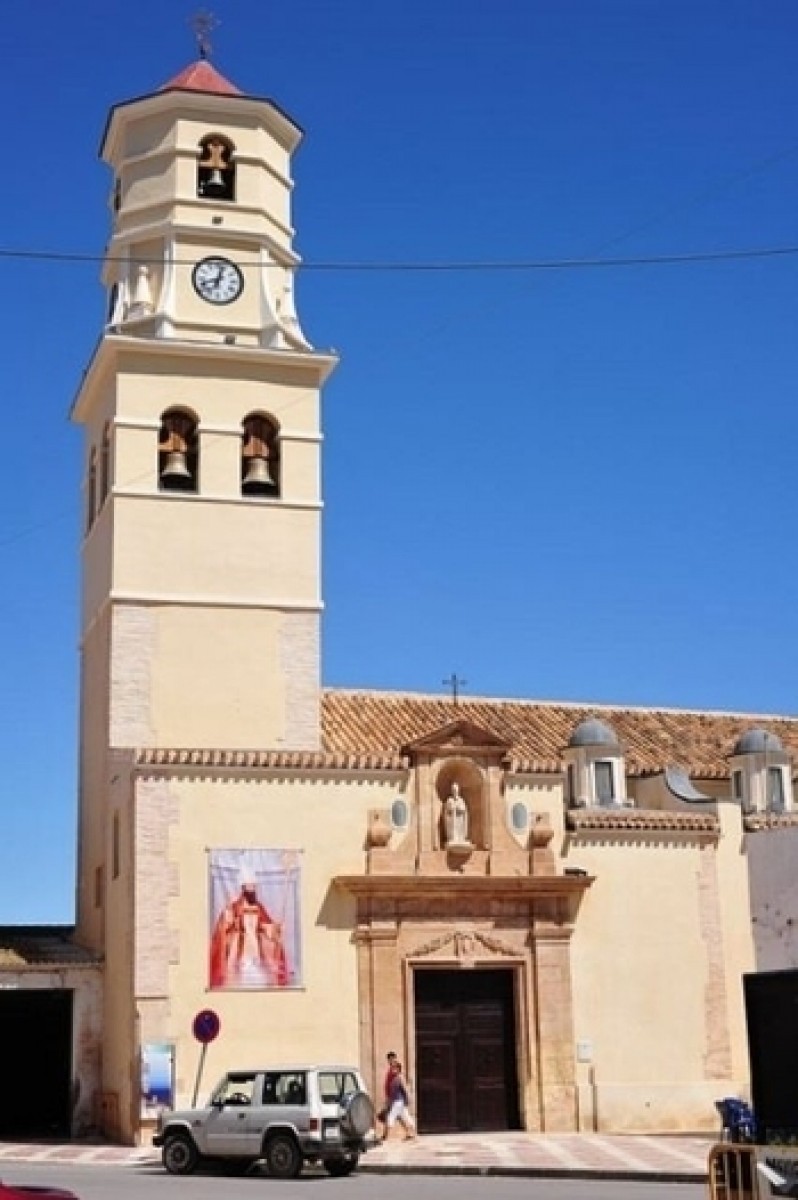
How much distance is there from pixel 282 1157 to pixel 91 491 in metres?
17.7

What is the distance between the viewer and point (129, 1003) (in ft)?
95.5

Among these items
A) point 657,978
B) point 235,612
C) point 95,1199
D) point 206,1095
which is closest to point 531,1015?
point 657,978

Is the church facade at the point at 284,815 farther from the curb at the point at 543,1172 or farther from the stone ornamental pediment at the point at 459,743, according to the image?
the curb at the point at 543,1172

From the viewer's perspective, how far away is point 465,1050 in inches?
1200

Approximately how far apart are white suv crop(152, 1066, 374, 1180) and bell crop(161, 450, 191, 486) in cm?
1390

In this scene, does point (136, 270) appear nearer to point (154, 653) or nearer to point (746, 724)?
point (154, 653)

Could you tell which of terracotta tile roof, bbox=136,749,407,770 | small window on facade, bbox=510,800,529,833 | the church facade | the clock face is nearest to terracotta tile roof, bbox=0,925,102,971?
the church facade

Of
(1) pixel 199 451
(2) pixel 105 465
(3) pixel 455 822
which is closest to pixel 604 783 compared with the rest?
(3) pixel 455 822

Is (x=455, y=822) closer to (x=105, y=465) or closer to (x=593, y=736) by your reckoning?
(x=593, y=736)

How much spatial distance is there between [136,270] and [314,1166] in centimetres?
1921

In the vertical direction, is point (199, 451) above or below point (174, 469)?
above

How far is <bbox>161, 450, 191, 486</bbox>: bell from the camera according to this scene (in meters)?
33.9

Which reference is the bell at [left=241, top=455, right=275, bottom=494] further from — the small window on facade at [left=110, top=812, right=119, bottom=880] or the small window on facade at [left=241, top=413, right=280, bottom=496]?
the small window on facade at [left=110, top=812, right=119, bottom=880]

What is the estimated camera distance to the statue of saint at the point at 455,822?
31.2 meters
